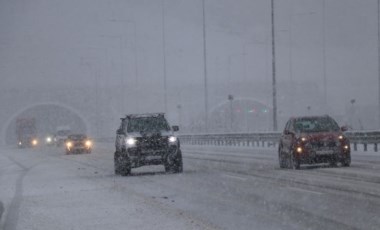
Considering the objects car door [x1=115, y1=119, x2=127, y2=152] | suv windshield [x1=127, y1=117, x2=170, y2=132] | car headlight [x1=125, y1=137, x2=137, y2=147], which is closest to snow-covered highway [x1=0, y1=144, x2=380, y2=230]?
car headlight [x1=125, y1=137, x2=137, y2=147]

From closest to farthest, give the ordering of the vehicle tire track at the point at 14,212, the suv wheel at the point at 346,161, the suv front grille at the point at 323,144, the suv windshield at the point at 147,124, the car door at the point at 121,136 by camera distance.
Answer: the vehicle tire track at the point at 14,212, the suv front grille at the point at 323,144, the suv wheel at the point at 346,161, the car door at the point at 121,136, the suv windshield at the point at 147,124

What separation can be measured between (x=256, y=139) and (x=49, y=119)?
6198 centimetres

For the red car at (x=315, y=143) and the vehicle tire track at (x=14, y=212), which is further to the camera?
the red car at (x=315, y=143)

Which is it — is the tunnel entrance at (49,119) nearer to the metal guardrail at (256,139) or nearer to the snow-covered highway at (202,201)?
the metal guardrail at (256,139)

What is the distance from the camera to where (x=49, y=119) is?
10669cm

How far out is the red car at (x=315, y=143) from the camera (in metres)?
23.2

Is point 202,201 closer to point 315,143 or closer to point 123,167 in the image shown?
point 123,167

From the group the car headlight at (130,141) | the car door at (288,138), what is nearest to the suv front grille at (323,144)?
the car door at (288,138)

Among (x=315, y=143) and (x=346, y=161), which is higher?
(x=315, y=143)

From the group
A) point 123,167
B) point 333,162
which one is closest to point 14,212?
point 123,167

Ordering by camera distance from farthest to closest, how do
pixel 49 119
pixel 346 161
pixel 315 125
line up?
pixel 49 119 < pixel 315 125 < pixel 346 161

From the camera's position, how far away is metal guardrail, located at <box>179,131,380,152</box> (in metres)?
32.7

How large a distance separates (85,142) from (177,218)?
4131cm

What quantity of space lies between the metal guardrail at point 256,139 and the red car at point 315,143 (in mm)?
8173
